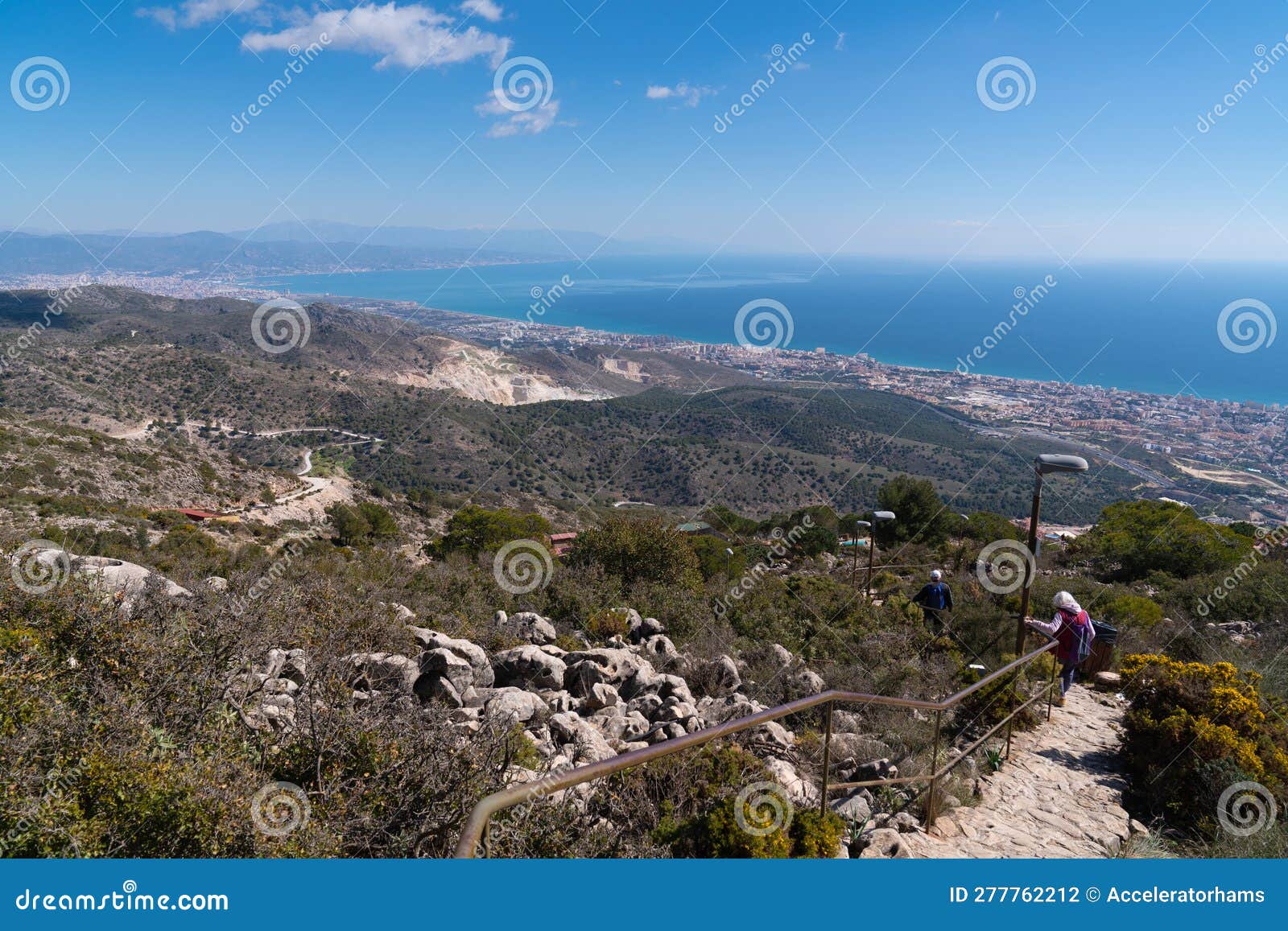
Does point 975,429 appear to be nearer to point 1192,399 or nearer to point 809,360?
point 1192,399

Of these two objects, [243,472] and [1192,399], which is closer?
[243,472]

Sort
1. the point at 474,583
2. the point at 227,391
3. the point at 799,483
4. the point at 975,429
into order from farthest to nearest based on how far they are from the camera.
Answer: the point at 975,429 < the point at 227,391 < the point at 799,483 < the point at 474,583

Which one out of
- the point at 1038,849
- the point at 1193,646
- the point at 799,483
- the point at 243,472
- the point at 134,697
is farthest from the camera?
the point at 799,483

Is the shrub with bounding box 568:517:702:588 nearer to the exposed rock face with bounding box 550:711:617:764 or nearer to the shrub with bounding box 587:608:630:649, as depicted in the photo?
the shrub with bounding box 587:608:630:649

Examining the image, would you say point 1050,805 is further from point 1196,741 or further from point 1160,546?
point 1160,546

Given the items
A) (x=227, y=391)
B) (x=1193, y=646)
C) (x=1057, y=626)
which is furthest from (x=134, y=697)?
(x=227, y=391)

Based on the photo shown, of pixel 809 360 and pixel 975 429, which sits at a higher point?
pixel 809 360

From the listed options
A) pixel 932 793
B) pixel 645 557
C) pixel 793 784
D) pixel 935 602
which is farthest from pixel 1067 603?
pixel 645 557
